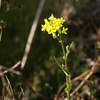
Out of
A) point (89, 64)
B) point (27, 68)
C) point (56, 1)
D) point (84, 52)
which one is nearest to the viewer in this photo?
point (89, 64)

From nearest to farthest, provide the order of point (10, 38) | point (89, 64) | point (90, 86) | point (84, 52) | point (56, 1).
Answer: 1. point (90, 86)
2. point (89, 64)
3. point (84, 52)
4. point (10, 38)
5. point (56, 1)

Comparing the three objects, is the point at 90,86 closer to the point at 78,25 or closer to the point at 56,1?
the point at 78,25

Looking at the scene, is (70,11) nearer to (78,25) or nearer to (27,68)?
(78,25)

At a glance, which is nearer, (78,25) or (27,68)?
(27,68)

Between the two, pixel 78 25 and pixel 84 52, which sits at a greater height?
pixel 78 25

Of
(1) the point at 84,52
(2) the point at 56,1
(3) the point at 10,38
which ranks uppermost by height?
(2) the point at 56,1

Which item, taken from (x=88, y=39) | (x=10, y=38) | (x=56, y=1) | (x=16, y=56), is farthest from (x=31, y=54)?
(x=56, y=1)
